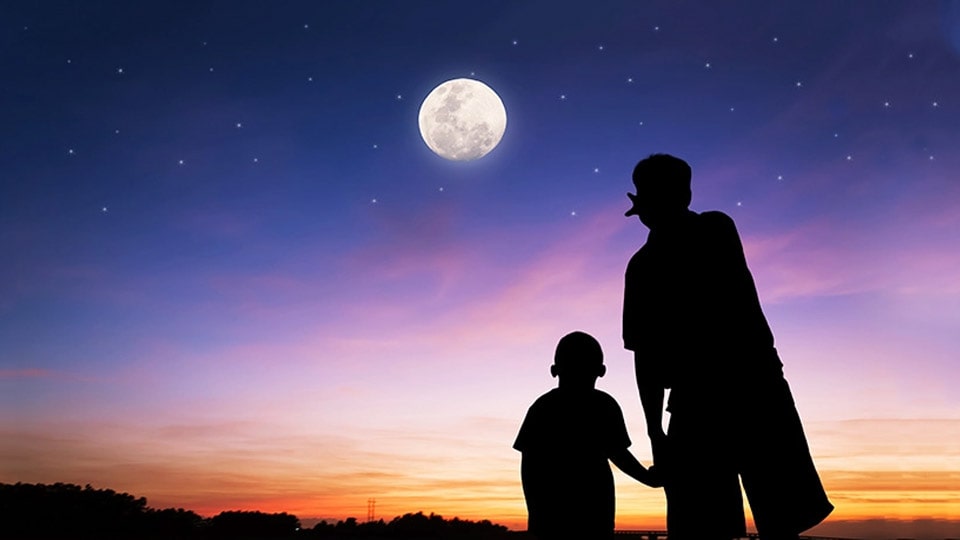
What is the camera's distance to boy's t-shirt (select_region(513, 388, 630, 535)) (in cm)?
402

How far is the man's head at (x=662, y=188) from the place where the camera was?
321cm

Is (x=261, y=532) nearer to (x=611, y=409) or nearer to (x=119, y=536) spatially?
(x=119, y=536)

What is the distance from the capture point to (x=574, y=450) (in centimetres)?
414

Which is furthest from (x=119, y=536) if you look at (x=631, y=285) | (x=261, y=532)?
(x=631, y=285)

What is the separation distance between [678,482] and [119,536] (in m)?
17.7

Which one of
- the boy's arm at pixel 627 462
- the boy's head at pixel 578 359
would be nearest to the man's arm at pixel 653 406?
the boy's head at pixel 578 359

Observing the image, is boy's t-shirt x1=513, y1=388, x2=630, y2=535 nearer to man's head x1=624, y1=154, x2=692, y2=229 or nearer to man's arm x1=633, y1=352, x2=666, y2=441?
man's arm x1=633, y1=352, x2=666, y2=441

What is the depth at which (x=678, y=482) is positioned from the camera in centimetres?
297

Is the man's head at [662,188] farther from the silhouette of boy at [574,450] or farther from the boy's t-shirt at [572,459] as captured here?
the boy's t-shirt at [572,459]

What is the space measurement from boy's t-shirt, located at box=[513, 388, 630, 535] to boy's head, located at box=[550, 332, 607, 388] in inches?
3.4

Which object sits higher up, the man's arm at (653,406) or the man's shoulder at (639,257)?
the man's shoulder at (639,257)

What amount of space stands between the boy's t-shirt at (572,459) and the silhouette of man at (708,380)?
3.25 feet

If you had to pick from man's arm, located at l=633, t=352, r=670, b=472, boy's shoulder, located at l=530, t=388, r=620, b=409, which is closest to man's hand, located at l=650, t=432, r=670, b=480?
man's arm, located at l=633, t=352, r=670, b=472

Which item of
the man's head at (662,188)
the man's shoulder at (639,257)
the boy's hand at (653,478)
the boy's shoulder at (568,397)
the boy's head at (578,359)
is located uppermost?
the man's head at (662,188)
